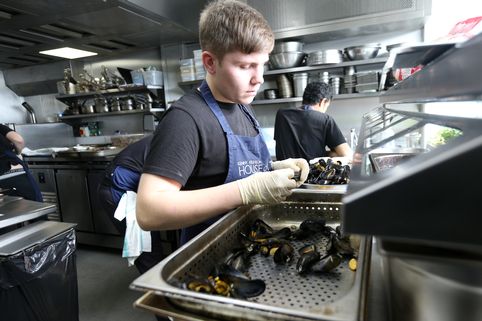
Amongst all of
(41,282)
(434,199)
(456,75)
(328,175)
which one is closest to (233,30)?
(456,75)

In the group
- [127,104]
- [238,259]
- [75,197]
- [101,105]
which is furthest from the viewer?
[101,105]

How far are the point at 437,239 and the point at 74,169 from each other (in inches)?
166

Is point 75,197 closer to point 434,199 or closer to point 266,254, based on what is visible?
point 266,254

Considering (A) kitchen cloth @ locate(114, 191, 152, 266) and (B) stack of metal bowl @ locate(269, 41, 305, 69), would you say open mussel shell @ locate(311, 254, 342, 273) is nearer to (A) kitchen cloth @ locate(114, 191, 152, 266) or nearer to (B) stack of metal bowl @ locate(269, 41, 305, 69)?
(A) kitchen cloth @ locate(114, 191, 152, 266)

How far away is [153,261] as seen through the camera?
96.9 inches

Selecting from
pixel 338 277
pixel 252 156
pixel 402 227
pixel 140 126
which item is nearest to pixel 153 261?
pixel 252 156

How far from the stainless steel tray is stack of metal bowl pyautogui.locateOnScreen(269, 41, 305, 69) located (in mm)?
2507

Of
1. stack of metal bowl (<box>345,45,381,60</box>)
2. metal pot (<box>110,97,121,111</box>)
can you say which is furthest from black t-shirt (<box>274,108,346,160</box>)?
metal pot (<box>110,97,121,111</box>)

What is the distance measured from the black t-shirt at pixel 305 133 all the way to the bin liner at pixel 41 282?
6.45 feet

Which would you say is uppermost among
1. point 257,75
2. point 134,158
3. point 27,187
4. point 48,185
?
point 257,75

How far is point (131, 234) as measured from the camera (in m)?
2.35

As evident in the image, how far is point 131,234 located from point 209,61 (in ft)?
5.72

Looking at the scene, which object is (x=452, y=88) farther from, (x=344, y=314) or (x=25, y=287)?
(x=25, y=287)

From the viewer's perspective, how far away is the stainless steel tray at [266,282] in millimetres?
500
